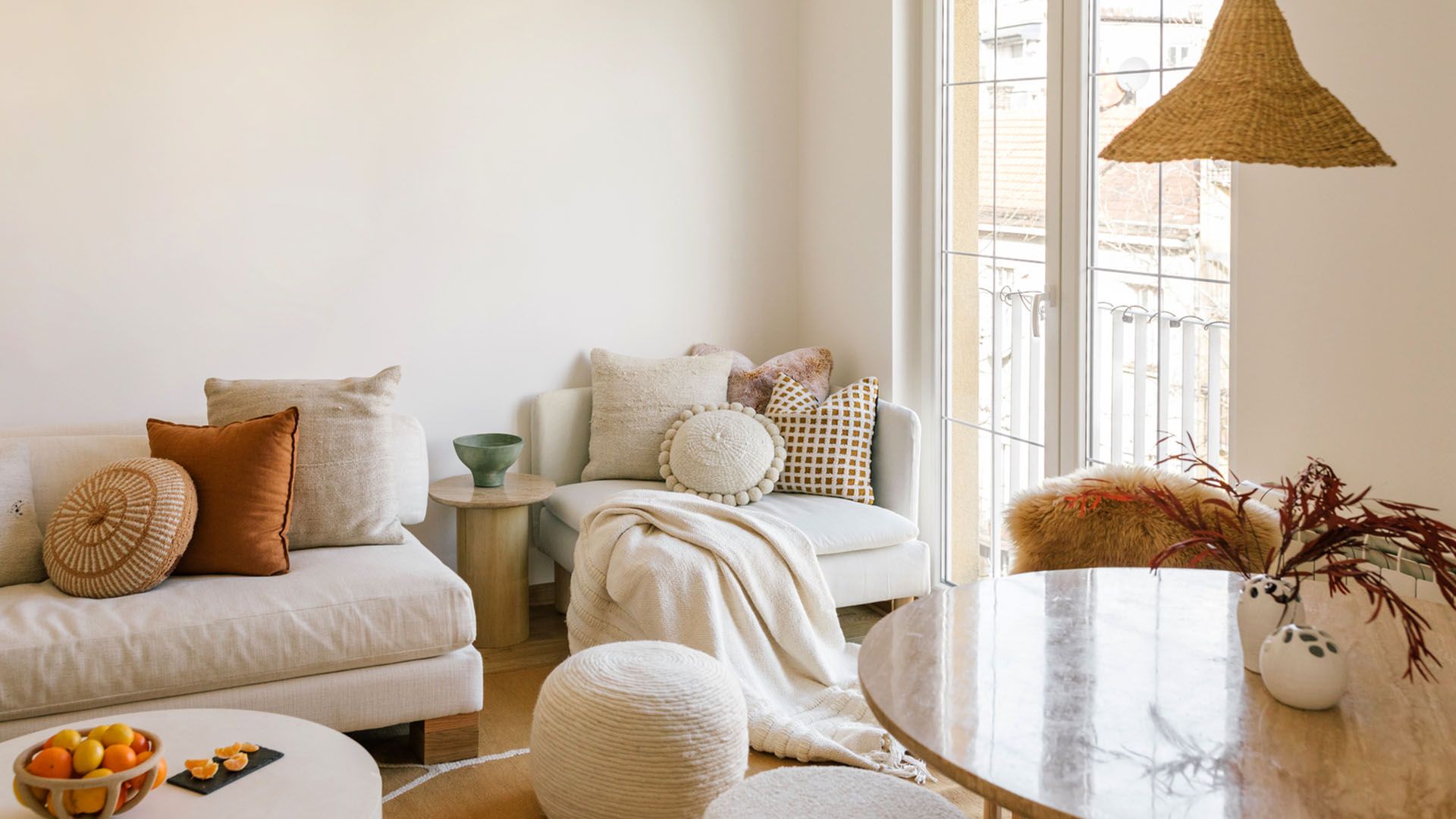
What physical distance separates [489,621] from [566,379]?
0.93 metres

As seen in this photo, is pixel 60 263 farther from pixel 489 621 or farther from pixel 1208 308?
pixel 1208 308

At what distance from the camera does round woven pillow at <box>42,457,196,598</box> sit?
2.83m

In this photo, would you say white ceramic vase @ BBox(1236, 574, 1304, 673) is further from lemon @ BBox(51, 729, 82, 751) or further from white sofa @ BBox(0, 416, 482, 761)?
white sofa @ BBox(0, 416, 482, 761)

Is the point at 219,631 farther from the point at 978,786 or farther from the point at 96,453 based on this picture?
the point at 978,786

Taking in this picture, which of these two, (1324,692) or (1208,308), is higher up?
(1208,308)

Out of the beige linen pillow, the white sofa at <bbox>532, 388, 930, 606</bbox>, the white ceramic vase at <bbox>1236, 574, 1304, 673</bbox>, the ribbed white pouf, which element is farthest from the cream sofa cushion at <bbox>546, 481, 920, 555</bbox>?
the white ceramic vase at <bbox>1236, 574, 1304, 673</bbox>

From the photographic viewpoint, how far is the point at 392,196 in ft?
13.0

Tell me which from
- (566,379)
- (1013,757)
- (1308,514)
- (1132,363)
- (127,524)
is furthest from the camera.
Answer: (566,379)

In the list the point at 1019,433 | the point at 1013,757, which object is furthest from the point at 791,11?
the point at 1013,757

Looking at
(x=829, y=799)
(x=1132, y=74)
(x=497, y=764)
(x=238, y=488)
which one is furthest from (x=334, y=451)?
(x=1132, y=74)

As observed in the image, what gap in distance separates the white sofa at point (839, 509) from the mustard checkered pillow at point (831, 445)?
42mm

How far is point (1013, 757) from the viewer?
1.39m

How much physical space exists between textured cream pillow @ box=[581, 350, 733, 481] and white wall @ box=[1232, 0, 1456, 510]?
1857mm

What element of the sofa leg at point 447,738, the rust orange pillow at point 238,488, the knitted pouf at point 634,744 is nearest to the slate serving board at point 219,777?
the knitted pouf at point 634,744
